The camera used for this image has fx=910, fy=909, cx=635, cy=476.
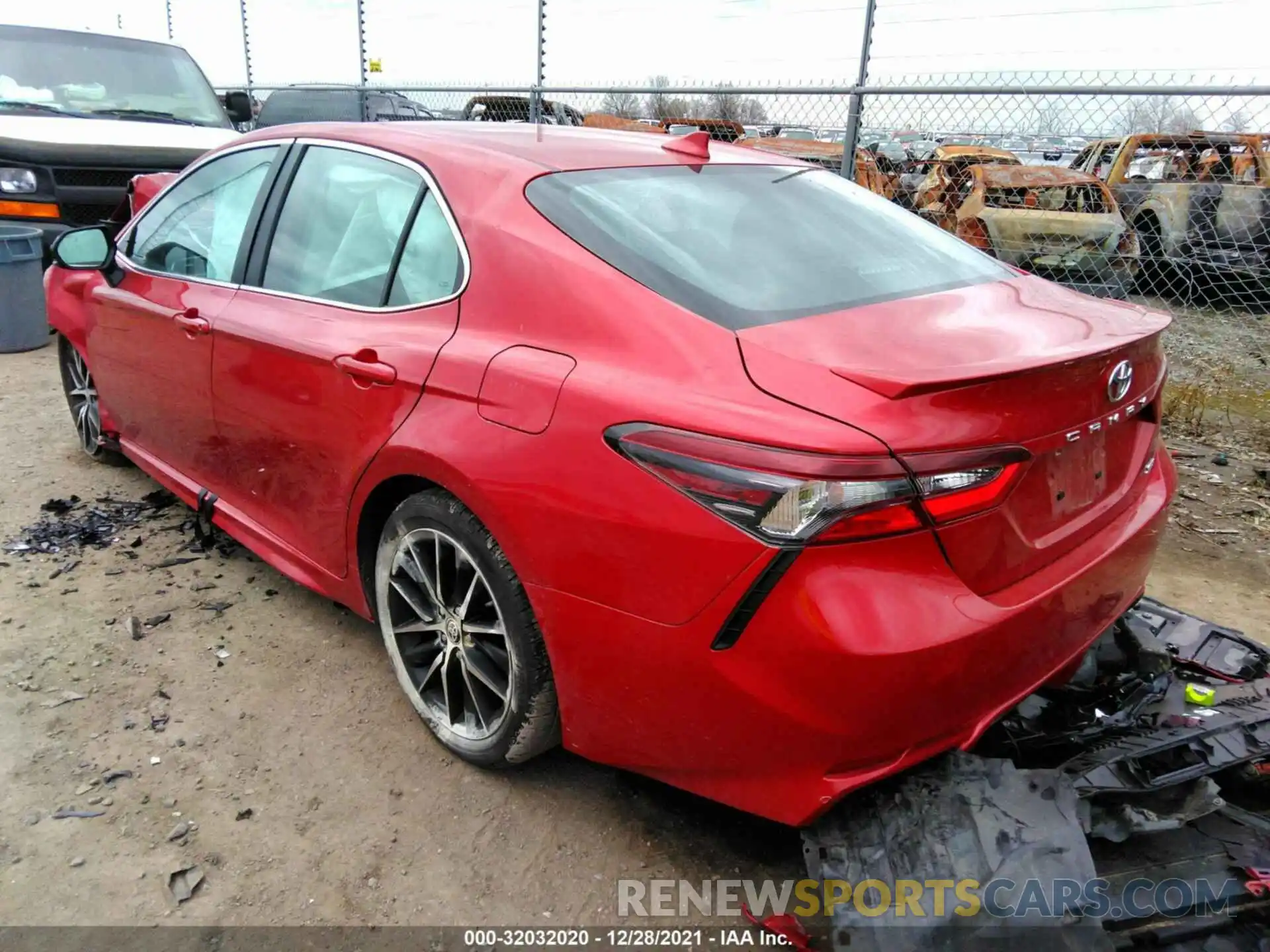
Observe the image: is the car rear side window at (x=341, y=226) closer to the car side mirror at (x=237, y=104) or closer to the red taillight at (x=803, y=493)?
the red taillight at (x=803, y=493)

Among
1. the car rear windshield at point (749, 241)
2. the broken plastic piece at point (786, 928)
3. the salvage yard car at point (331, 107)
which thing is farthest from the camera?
the salvage yard car at point (331, 107)

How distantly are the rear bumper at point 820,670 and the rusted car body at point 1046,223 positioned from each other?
5950 millimetres

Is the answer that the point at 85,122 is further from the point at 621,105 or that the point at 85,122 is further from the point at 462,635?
the point at 462,635

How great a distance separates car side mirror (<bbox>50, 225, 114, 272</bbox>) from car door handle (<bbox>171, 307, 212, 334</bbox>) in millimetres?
888

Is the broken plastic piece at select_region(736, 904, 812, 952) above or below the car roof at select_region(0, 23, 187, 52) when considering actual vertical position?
below

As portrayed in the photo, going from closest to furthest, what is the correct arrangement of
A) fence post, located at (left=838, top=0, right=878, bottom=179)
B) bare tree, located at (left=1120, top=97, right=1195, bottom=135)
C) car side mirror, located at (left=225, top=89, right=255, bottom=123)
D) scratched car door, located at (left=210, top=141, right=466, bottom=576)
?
scratched car door, located at (left=210, top=141, right=466, bottom=576) < bare tree, located at (left=1120, top=97, right=1195, bottom=135) < fence post, located at (left=838, top=0, right=878, bottom=179) < car side mirror, located at (left=225, top=89, right=255, bottom=123)

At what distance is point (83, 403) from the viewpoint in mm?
4621

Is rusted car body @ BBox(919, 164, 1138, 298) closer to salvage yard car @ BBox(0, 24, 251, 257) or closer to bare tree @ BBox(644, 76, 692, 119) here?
bare tree @ BBox(644, 76, 692, 119)

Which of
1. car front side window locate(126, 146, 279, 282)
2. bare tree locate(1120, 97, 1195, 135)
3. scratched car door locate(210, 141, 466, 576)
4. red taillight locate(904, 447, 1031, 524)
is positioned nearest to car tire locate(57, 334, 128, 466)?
car front side window locate(126, 146, 279, 282)

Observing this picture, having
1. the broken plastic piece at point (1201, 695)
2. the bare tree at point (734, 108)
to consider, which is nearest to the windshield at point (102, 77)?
the bare tree at point (734, 108)

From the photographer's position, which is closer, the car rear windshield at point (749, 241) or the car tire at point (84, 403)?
the car rear windshield at point (749, 241)

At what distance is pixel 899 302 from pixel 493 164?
1145mm

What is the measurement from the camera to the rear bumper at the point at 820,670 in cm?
172

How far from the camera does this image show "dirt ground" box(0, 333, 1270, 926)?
217 centimetres
